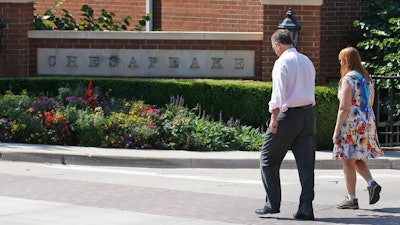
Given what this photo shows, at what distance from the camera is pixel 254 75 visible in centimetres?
1744

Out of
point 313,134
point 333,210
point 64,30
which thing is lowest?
point 333,210

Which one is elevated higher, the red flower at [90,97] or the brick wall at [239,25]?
the brick wall at [239,25]

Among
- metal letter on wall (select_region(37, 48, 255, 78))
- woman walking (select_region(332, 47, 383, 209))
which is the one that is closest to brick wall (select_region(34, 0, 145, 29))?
metal letter on wall (select_region(37, 48, 255, 78))

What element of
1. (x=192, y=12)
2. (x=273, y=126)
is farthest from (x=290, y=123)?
(x=192, y=12)

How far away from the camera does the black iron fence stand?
16.7m

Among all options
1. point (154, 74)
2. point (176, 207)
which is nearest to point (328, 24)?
point (154, 74)

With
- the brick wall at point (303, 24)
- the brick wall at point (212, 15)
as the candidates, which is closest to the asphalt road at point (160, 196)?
the brick wall at point (303, 24)

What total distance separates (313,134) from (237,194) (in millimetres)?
1874

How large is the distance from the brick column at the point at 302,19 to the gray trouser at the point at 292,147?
7.43m

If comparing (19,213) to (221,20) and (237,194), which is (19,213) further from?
(221,20)

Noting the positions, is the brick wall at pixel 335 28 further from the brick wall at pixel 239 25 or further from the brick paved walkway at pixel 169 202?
the brick paved walkway at pixel 169 202

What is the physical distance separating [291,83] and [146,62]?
331 inches

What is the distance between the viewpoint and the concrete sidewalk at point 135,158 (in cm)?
1387

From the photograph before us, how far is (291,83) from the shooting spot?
31.4ft
